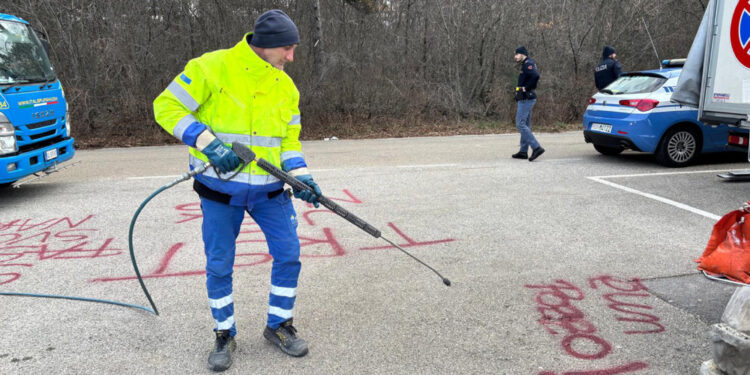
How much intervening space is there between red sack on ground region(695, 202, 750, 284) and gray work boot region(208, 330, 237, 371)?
3055mm

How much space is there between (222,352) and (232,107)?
1354 mm

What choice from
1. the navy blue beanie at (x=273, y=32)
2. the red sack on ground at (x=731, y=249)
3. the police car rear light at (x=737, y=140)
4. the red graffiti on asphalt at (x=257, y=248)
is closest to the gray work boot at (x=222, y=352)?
the red graffiti on asphalt at (x=257, y=248)

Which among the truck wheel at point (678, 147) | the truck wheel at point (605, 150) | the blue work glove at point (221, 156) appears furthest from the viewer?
the truck wheel at point (605, 150)

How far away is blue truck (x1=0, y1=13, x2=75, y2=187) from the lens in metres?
6.45

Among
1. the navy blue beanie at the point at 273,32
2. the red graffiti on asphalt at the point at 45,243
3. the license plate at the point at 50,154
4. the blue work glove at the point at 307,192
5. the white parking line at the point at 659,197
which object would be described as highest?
the navy blue beanie at the point at 273,32

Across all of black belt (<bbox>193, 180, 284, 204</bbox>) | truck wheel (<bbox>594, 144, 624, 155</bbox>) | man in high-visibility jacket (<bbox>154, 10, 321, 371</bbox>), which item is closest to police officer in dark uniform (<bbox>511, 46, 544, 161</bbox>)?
truck wheel (<bbox>594, 144, 624, 155</bbox>)

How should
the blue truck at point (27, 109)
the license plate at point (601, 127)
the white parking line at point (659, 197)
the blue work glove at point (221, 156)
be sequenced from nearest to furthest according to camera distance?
the blue work glove at point (221, 156), the white parking line at point (659, 197), the blue truck at point (27, 109), the license plate at point (601, 127)

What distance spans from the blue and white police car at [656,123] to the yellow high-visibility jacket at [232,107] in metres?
7.20

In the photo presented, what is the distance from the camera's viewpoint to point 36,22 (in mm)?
13867

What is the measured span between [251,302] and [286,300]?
0.77 meters

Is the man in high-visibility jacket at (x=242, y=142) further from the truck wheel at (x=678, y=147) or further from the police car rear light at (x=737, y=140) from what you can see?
the truck wheel at (x=678, y=147)

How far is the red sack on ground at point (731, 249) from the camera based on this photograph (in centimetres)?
330

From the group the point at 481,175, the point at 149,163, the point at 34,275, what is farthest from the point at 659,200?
the point at 149,163

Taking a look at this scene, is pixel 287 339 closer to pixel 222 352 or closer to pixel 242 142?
pixel 222 352
